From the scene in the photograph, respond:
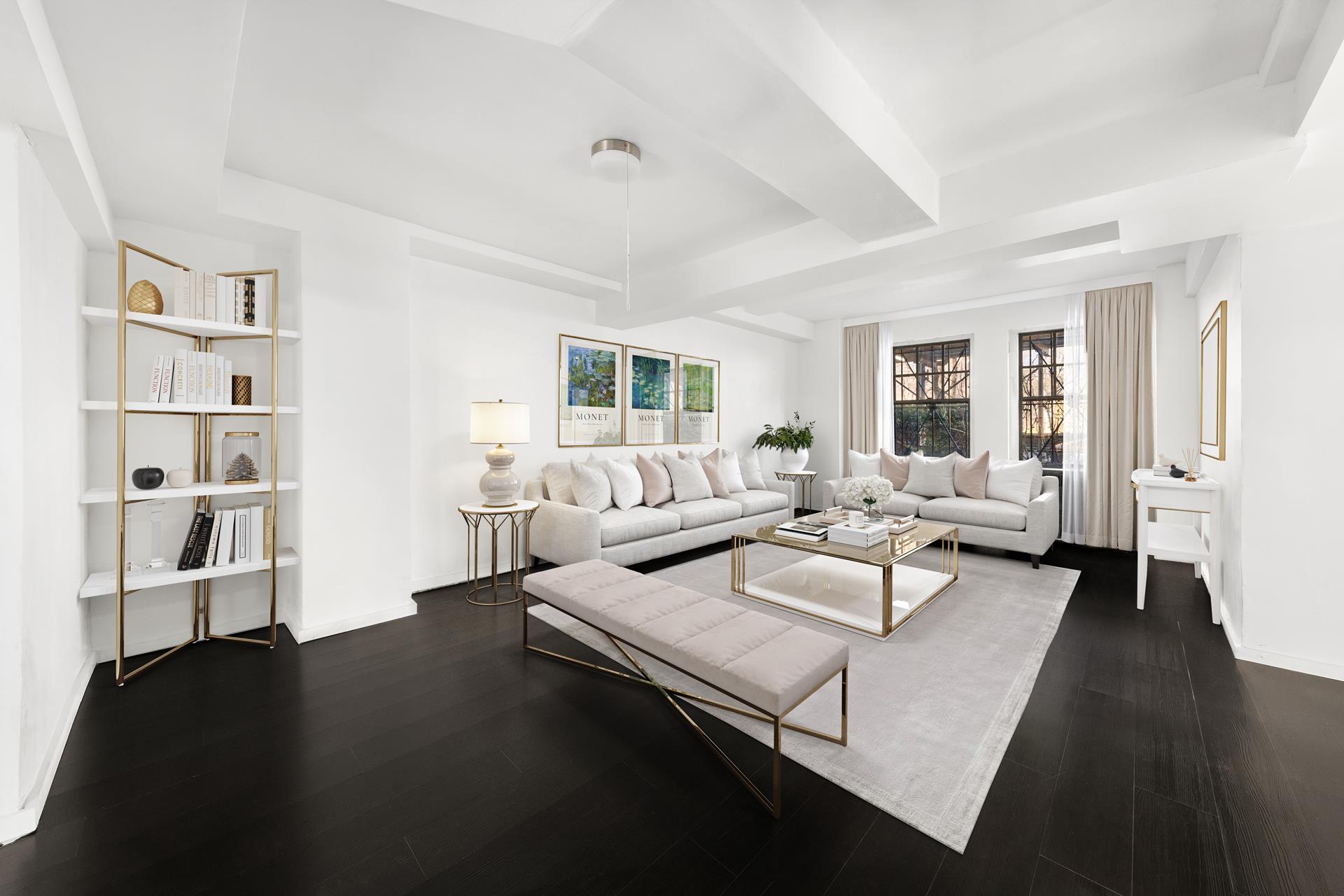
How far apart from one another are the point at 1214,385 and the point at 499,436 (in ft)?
15.6

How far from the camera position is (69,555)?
231 centimetres

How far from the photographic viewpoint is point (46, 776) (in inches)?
72.7

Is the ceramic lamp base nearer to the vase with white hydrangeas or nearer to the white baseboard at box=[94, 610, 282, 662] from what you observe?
the white baseboard at box=[94, 610, 282, 662]

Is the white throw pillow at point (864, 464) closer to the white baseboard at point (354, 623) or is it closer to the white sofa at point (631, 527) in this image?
the white sofa at point (631, 527)

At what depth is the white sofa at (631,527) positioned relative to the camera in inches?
157

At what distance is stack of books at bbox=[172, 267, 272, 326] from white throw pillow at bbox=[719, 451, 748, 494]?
396 cm

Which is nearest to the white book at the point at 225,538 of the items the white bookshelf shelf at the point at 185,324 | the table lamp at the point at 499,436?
the white bookshelf shelf at the point at 185,324

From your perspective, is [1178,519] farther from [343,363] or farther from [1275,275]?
[343,363]

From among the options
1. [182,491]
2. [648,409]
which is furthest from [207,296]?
[648,409]

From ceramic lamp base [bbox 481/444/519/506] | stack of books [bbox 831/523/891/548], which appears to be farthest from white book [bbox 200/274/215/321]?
stack of books [bbox 831/523/891/548]

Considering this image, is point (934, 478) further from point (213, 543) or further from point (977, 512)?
point (213, 543)

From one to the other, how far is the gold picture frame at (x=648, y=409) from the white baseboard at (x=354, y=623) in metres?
2.52

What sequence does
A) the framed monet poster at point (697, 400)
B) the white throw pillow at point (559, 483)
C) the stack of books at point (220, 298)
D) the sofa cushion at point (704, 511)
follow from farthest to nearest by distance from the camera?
the framed monet poster at point (697, 400)
the sofa cushion at point (704, 511)
the white throw pillow at point (559, 483)
the stack of books at point (220, 298)

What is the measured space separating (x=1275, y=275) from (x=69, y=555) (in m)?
5.61
